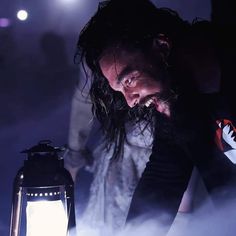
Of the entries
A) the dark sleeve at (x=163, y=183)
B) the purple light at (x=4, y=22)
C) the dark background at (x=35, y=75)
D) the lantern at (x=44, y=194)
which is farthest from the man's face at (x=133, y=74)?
the purple light at (x=4, y=22)

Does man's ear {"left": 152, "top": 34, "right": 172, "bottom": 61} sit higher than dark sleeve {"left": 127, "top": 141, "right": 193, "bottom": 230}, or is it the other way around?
man's ear {"left": 152, "top": 34, "right": 172, "bottom": 61}

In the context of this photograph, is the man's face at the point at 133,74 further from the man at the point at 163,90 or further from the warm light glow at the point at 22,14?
the warm light glow at the point at 22,14

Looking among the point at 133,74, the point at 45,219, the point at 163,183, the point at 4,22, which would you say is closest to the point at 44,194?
the point at 45,219

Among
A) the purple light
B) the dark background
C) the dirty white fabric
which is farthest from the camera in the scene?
the purple light

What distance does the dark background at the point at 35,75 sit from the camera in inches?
181

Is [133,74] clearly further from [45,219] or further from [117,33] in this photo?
[45,219]

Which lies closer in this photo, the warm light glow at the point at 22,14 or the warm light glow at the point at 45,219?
the warm light glow at the point at 45,219

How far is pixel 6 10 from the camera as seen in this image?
4.73m

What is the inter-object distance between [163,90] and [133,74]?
0.17 m

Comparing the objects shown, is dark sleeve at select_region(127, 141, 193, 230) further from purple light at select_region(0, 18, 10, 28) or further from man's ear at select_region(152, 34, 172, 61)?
purple light at select_region(0, 18, 10, 28)

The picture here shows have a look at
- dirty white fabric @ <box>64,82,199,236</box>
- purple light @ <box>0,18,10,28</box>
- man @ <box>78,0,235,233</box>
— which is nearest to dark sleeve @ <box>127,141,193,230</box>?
man @ <box>78,0,235,233</box>

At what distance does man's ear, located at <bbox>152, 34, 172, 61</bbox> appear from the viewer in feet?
6.16

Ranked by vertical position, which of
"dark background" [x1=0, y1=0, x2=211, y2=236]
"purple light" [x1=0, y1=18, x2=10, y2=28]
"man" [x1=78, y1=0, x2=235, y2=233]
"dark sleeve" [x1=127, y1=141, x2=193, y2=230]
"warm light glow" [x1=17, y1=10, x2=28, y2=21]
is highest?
"warm light glow" [x1=17, y1=10, x2=28, y2=21]

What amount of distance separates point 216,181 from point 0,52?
339cm
